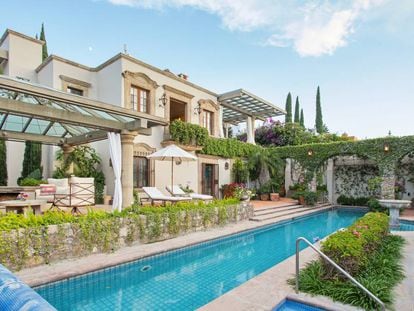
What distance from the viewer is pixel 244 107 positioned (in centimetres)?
1728

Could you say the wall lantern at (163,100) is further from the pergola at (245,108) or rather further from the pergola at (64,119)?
the pergola at (245,108)

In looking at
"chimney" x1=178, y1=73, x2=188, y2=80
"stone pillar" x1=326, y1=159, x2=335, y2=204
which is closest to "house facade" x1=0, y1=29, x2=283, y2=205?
"chimney" x1=178, y1=73, x2=188, y2=80

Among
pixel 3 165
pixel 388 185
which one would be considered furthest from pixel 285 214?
pixel 3 165

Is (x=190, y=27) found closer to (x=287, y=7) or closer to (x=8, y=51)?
(x=287, y=7)

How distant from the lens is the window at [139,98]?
1173 centimetres

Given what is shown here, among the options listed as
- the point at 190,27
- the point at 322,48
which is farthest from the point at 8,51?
the point at 322,48

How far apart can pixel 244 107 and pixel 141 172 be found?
27.5 ft

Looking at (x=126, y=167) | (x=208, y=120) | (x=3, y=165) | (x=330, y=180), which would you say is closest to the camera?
(x=126, y=167)

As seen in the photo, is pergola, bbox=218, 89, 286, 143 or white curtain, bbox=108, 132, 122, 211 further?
pergola, bbox=218, 89, 286, 143

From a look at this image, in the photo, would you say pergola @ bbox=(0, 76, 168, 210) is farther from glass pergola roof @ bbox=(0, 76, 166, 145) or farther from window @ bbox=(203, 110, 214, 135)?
window @ bbox=(203, 110, 214, 135)

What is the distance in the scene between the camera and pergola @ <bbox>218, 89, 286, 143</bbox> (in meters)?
15.5

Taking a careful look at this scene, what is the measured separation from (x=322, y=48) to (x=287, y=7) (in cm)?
406

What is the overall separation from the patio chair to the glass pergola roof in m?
1.63

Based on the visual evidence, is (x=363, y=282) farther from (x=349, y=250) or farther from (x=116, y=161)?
(x=116, y=161)
